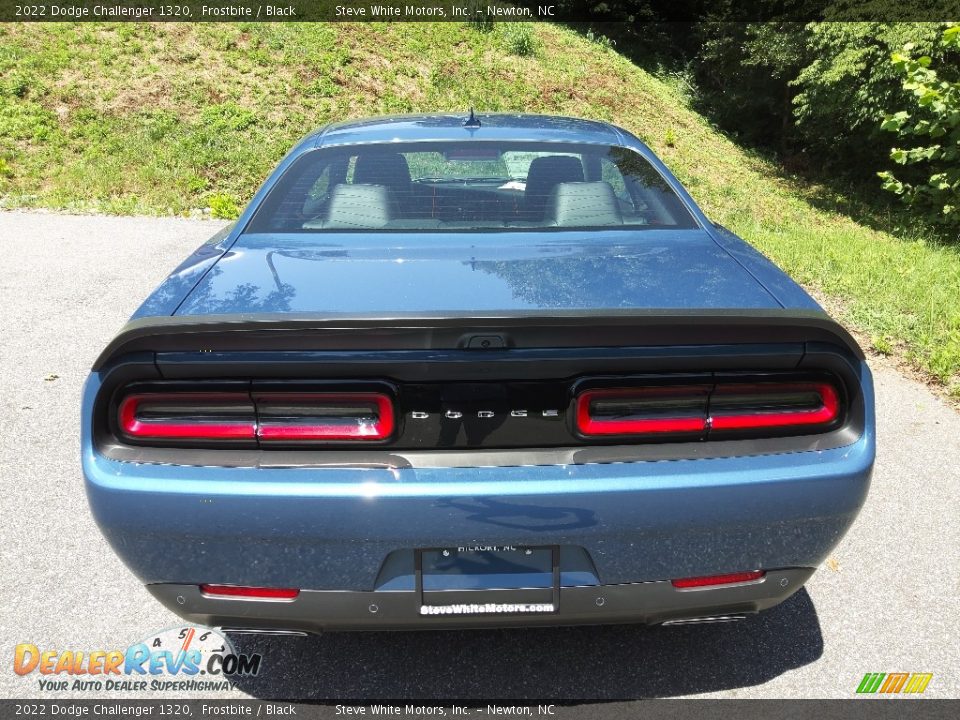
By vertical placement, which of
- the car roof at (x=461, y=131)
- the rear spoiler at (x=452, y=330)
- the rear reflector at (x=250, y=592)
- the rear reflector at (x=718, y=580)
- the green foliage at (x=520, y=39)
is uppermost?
the green foliage at (x=520, y=39)

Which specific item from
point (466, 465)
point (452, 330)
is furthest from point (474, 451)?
point (452, 330)

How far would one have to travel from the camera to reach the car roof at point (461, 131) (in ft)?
10.9

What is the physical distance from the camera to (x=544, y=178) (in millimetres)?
3098

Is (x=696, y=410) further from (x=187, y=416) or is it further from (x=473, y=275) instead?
(x=187, y=416)

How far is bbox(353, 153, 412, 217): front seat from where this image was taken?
301 centimetres

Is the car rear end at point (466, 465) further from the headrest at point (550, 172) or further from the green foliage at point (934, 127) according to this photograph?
the green foliage at point (934, 127)

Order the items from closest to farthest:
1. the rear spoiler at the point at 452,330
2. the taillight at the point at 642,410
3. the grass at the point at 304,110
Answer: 1. the rear spoiler at the point at 452,330
2. the taillight at the point at 642,410
3. the grass at the point at 304,110

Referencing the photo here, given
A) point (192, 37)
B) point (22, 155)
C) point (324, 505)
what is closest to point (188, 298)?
point (324, 505)

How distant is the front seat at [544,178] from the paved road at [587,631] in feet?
5.06

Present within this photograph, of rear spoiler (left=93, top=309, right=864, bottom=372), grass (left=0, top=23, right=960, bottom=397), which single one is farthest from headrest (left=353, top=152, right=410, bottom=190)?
grass (left=0, top=23, right=960, bottom=397)

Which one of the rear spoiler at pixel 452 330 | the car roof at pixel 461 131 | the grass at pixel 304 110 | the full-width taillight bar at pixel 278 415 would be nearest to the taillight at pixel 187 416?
the full-width taillight bar at pixel 278 415

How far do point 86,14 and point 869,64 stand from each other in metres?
18.5

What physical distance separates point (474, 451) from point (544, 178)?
1510 mm

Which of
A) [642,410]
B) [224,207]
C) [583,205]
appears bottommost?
[224,207]
